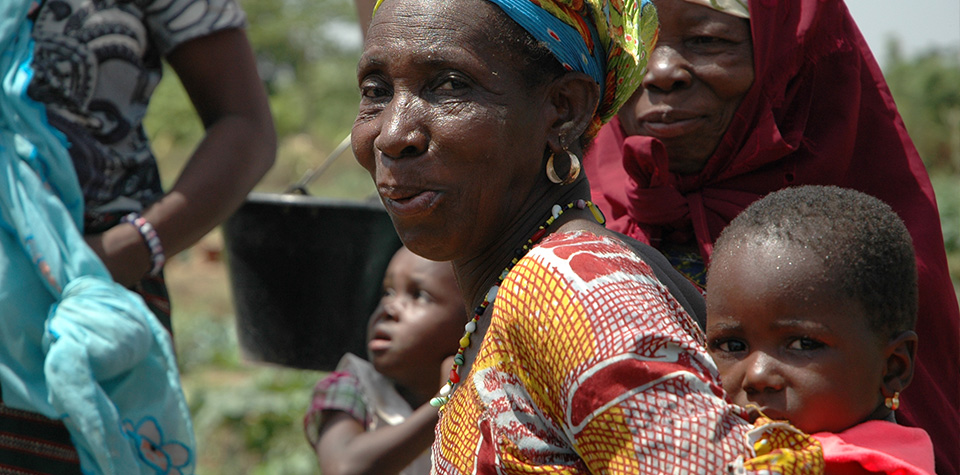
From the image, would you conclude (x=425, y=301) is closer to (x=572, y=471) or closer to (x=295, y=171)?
(x=572, y=471)

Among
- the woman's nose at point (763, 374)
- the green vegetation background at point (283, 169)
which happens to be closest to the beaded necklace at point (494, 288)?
the woman's nose at point (763, 374)

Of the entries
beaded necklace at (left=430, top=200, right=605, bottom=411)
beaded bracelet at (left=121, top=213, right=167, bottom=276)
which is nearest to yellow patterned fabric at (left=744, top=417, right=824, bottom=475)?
beaded necklace at (left=430, top=200, right=605, bottom=411)

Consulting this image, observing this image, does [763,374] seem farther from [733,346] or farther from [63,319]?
[63,319]

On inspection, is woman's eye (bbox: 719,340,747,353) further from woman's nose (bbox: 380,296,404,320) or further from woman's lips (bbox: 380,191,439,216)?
woman's nose (bbox: 380,296,404,320)

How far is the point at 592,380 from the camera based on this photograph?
1.46 m

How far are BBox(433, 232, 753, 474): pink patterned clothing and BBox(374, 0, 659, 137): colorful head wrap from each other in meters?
0.37

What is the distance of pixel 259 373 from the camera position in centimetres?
836

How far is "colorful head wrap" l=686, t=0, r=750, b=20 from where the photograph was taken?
2.53 m

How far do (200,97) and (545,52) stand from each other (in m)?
1.86

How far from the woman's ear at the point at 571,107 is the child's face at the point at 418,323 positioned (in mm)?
1451

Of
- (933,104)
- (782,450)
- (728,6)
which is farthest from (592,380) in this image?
(933,104)

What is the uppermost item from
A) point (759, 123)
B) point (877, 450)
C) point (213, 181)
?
point (759, 123)

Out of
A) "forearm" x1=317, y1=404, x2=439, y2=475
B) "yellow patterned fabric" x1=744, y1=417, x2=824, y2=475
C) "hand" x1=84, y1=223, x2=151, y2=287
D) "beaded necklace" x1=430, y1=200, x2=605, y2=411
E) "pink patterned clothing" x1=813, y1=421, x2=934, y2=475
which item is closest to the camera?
"yellow patterned fabric" x1=744, y1=417, x2=824, y2=475

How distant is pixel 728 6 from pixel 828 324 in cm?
109
